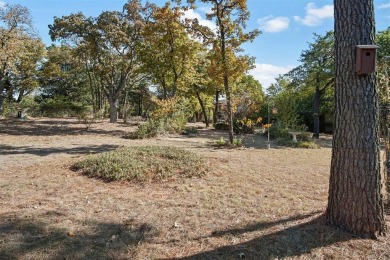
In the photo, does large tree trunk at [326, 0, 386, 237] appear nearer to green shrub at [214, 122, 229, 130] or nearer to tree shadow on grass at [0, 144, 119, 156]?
tree shadow on grass at [0, 144, 119, 156]

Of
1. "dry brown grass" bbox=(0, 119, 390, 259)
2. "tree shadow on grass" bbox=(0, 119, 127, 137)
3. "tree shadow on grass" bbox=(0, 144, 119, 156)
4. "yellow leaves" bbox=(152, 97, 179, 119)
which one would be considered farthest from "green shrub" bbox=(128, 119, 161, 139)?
"dry brown grass" bbox=(0, 119, 390, 259)

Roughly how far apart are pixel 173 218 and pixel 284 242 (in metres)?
1.31

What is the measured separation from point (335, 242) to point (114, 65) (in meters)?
17.8

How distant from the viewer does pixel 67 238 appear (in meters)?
2.89

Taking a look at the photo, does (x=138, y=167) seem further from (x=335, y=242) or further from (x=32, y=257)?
(x=335, y=242)

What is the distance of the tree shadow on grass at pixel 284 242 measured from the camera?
2600mm

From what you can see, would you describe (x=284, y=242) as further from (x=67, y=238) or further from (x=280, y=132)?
(x=280, y=132)

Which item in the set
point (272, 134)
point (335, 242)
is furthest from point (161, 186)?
point (272, 134)

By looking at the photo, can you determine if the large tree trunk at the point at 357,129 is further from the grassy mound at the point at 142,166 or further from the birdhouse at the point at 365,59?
the grassy mound at the point at 142,166

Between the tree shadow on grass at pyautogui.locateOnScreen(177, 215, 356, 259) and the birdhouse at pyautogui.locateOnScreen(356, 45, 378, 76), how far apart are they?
5.14 ft

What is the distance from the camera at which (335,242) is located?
270 centimetres

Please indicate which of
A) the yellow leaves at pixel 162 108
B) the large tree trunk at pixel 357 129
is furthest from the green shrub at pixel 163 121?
the large tree trunk at pixel 357 129

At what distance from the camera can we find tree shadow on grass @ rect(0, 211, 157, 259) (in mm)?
2605

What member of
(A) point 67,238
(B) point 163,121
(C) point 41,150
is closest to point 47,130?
(B) point 163,121
